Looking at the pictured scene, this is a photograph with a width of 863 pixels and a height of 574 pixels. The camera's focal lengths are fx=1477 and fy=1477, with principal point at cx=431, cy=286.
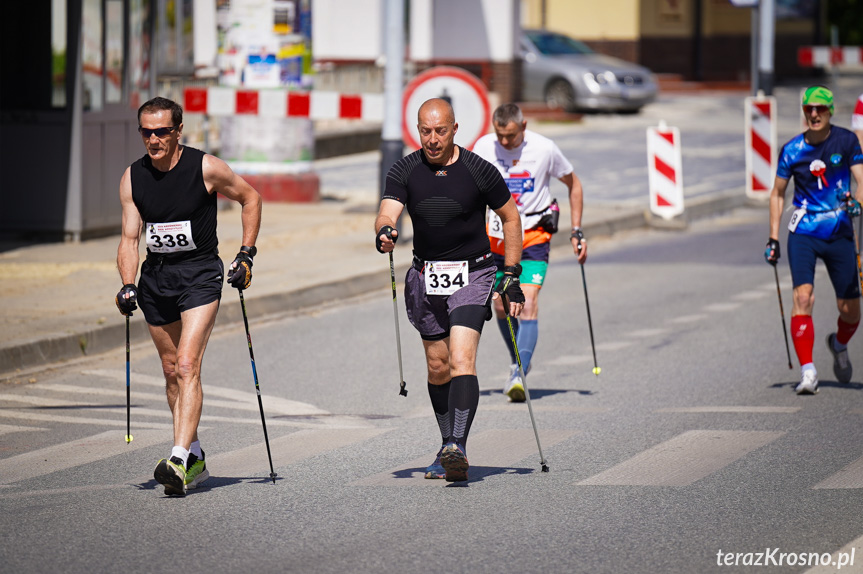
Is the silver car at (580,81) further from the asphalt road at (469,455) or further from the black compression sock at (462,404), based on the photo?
the black compression sock at (462,404)

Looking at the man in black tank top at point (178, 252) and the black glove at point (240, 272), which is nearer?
the man in black tank top at point (178, 252)

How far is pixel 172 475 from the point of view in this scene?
272 inches

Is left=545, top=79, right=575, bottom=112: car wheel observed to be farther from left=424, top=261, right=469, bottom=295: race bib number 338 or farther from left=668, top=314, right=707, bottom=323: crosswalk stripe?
left=424, top=261, right=469, bottom=295: race bib number 338

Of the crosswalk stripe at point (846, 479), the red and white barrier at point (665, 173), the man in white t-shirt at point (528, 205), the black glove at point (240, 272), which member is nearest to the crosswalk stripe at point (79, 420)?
the black glove at point (240, 272)

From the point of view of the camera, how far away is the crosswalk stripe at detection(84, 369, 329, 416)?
366 inches

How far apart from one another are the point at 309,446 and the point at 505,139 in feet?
8.58

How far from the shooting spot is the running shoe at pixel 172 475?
691 centimetres

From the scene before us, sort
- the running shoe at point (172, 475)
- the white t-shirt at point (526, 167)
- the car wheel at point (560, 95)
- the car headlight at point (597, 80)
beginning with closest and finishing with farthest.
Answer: the running shoe at point (172, 475)
the white t-shirt at point (526, 167)
the car headlight at point (597, 80)
the car wheel at point (560, 95)

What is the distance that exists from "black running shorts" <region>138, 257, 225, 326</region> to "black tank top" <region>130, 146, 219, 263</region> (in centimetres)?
6

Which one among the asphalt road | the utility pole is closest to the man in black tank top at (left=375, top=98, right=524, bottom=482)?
the asphalt road

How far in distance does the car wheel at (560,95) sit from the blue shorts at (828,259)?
24710 millimetres

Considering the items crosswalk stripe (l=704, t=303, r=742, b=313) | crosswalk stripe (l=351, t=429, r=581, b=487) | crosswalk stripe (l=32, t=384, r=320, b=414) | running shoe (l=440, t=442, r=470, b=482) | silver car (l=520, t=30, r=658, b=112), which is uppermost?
silver car (l=520, t=30, r=658, b=112)

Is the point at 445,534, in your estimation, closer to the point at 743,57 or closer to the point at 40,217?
the point at 40,217

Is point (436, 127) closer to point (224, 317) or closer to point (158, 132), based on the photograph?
point (158, 132)
